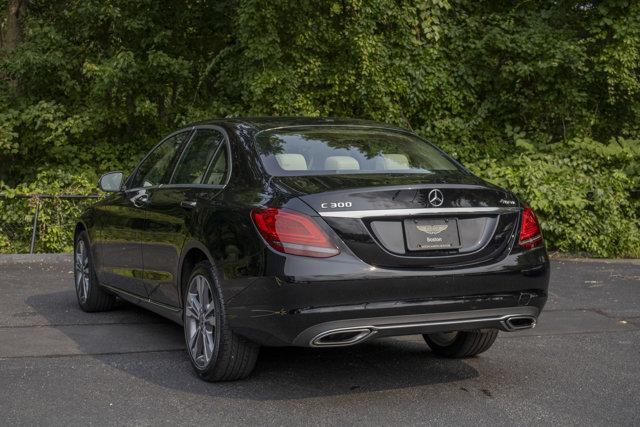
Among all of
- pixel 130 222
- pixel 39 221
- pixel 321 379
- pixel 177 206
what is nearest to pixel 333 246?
pixel 321 379

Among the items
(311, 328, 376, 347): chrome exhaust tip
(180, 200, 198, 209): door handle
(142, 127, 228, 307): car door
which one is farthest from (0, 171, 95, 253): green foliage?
(311, 328, 376, 347): chrome exhaust tip

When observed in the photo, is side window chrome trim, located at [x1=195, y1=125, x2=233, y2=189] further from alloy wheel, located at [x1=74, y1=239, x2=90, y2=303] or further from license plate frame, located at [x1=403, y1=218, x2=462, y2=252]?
alloy wheel, located at [x1=74, y1=239, x2=90, y2=303]

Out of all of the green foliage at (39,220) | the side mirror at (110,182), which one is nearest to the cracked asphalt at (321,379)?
the side mirror at (110,182)

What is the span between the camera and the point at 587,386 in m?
5.85

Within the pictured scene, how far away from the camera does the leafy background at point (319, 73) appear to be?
1772cm

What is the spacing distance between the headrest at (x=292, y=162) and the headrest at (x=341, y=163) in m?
0.15

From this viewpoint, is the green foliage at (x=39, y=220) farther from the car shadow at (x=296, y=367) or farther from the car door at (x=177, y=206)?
the car door at (x=177, y=206)

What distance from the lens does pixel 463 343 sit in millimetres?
6539

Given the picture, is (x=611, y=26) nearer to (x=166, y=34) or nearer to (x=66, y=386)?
(x=166, y=34)

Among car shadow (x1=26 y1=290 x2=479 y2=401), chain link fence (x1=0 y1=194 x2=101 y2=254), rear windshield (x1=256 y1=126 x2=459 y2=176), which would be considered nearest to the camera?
car shadow (x1=26 y1=290 x2=479 y2=401)

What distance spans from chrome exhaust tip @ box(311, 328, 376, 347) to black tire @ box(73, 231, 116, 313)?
3.58 meters

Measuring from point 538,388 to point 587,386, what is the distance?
32cm

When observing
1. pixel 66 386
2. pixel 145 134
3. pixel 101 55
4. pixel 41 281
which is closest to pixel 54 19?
pixel 101 55

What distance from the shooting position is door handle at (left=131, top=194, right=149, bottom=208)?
23.2 feet
